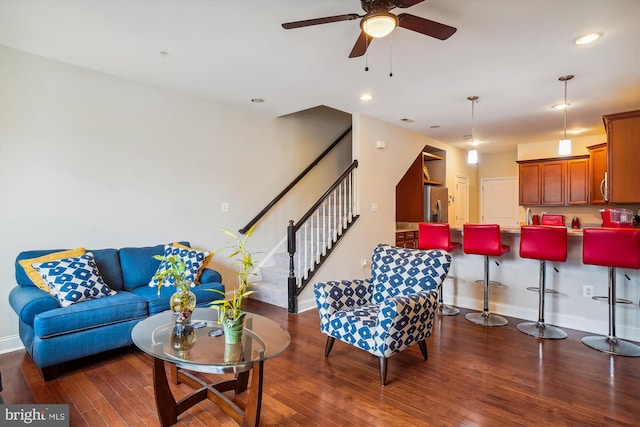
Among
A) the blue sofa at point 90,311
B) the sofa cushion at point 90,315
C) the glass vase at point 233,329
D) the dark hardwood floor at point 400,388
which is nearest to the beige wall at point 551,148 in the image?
the dark hardwood floor at point 400,388

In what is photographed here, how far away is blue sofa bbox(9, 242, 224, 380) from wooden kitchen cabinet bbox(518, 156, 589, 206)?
641 cm

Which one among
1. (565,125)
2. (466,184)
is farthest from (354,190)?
(466,184)

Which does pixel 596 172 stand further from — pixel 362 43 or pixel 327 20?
pixel 327 20

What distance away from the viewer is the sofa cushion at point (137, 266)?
3.48 meters

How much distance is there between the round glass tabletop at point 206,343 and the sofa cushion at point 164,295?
0.72 metres

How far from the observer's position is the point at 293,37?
9.18 feet

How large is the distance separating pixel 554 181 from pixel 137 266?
23.8 ft

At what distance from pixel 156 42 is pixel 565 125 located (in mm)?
5892

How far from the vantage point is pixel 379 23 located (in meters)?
2.05

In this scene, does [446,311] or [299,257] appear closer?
[446,311]

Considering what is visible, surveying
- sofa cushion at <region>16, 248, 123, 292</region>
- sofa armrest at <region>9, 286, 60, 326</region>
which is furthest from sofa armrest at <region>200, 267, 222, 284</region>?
sofa armrest at <region>9, 286, 60, 326</region>

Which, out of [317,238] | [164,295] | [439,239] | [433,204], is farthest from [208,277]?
[433,204]

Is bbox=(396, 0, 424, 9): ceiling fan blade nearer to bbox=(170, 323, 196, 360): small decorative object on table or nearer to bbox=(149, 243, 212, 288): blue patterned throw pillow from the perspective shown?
bbox=(170, 323, 196, 360): small decorative object on table

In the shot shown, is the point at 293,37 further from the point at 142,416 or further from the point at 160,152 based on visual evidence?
the point at 142,416
